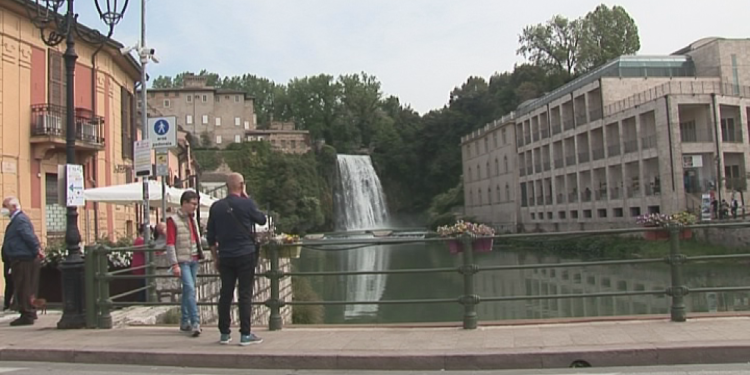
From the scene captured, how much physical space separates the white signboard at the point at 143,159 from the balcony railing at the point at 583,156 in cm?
4707

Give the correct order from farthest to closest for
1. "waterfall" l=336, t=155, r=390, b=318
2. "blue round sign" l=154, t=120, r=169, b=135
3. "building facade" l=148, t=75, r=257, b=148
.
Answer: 1. "building facade" l=148, t=75, r=257, b=148
2. "waterfall" l=336, t=155, r=390, b=318
3. "blue round sign" l=154, t=120, r=169, b=135

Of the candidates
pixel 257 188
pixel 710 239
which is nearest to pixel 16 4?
pixel 710 239

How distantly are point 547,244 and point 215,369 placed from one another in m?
44.9

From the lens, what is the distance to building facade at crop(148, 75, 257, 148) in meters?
92.2

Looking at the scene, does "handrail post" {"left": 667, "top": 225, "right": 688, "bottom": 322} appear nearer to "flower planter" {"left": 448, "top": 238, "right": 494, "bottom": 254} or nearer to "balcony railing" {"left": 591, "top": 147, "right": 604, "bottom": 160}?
"flower planter" {"left": 448, "top": 238, "right": 494, "bottom": 254}

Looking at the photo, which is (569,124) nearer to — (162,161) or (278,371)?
(162,161)

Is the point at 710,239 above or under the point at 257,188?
under

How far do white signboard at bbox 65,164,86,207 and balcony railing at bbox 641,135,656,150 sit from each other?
41.6 m

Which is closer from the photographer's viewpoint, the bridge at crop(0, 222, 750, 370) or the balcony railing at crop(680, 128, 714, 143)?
the bridge at crop(0, 222, 750, 370)

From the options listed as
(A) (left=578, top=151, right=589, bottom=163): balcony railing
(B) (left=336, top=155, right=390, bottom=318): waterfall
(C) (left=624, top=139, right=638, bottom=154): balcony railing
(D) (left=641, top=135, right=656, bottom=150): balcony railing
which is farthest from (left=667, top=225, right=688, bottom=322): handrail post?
(B) (left=336, top=155, right=390, bottom=318): waterfall

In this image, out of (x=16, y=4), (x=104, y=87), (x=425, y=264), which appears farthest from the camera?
(x=425, y=264)

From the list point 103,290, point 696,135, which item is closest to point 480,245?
point 103,290

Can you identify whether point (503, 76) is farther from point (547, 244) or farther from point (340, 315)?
point (340, 315)

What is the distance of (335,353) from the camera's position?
6684 millimetres
